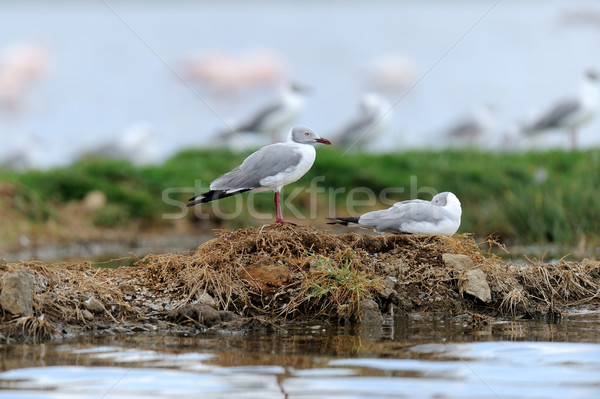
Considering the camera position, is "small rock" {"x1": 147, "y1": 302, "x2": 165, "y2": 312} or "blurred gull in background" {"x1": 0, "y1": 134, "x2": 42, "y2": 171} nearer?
"small rock" {"x1": 147, "y1": 302, "x2": 165, "y2": 312}

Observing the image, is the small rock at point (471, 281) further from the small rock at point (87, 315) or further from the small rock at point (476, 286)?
the small rock at point (87, 315)

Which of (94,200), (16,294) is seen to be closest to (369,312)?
(16,294)

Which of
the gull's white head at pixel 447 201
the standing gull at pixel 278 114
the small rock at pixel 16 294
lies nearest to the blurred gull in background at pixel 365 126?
the standing gull at pixel 278 114

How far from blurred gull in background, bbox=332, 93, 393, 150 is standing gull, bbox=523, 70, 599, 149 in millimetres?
3775

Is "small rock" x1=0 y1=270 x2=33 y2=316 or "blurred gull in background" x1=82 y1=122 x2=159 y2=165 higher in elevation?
"blurred gull in background" x1=82 y1=122 x2=159 y2=165

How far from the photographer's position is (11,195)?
1617 cm

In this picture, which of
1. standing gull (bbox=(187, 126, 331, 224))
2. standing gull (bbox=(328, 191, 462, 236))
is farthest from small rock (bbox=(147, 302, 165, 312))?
standing gull (bbox=(328, 191, 462, 236))

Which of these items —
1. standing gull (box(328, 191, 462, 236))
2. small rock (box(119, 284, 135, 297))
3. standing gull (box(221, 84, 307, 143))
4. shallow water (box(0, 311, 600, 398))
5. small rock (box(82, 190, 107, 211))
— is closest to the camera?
shallow water (box(0, 311, 600, 398))

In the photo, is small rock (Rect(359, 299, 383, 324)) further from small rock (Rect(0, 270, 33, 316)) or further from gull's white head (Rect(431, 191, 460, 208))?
small rock (Rect(0, 270, 33, 316))

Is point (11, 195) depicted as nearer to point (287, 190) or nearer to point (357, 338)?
point (287, 190)

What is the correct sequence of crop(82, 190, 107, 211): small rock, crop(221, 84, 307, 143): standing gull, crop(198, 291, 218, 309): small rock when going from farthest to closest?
crop(221, 84, 307, 143): standing gull, crop(82, 190, 107, 211): small rock, crop(198, 291, 218, 309): small rock

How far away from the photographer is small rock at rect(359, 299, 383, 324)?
22.5 feet

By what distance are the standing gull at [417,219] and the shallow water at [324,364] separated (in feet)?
4.60

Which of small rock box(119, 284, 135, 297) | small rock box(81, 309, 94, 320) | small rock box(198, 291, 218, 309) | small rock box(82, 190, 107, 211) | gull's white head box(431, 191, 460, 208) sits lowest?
small rock box(81, 309, 94, 320)
